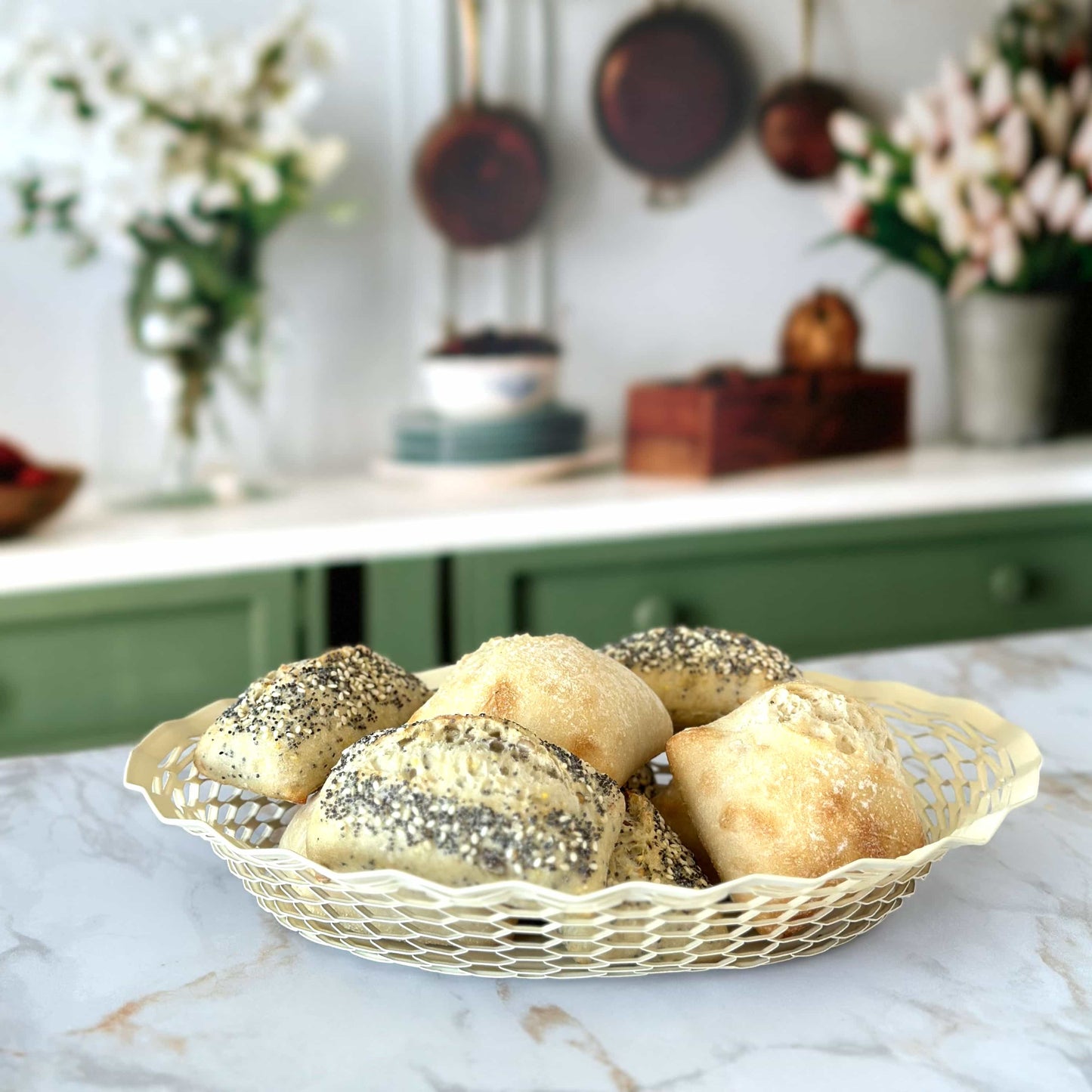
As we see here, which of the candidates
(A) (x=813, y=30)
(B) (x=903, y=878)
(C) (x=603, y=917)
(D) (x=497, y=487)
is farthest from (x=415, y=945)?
(A) (x=813, y=30)

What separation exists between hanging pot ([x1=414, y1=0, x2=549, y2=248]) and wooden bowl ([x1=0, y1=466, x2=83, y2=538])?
82 cm

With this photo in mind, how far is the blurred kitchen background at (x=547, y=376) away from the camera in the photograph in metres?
1.67

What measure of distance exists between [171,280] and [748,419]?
0.88 metres

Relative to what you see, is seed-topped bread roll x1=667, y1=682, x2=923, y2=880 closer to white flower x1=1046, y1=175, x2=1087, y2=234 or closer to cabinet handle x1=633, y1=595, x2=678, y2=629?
cabinet handle x1=633, y1=595, x2=678, y2=629

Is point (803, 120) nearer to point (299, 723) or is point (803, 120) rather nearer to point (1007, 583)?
point (1007, 583)

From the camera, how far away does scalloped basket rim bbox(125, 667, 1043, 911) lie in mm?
444

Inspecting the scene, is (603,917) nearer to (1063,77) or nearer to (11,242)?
(11,242)

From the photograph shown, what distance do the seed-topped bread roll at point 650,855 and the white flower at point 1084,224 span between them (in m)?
1.73

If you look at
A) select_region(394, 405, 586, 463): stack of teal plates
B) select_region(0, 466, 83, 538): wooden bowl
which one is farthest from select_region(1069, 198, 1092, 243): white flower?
select_region(0, 466, 83, 538): wooden bowl

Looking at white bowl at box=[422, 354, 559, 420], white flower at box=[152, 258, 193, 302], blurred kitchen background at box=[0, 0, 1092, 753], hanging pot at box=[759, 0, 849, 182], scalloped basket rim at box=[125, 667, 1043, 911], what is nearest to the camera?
scalloped basket rim at box=[125, 667, 1043, 911]

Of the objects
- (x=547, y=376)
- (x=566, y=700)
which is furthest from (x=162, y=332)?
(x=566, y=700)

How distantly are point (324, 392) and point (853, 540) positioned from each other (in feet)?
2.97

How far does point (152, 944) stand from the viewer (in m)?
0.55

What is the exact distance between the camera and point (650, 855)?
512 mm
